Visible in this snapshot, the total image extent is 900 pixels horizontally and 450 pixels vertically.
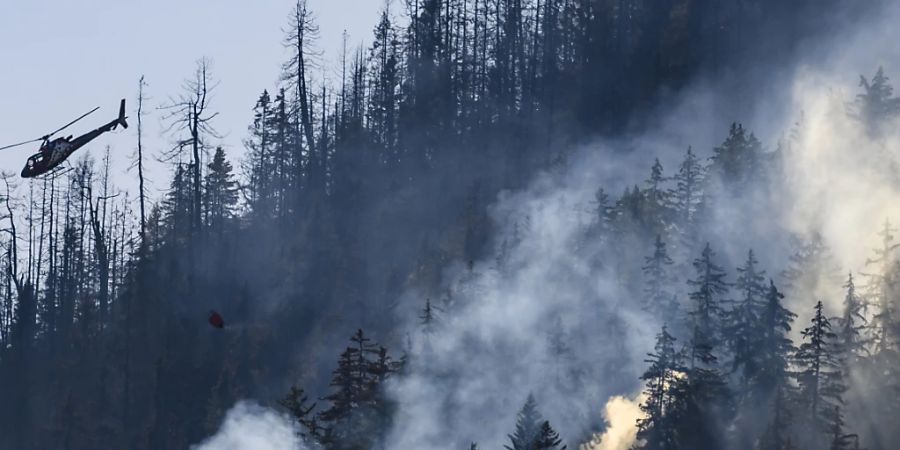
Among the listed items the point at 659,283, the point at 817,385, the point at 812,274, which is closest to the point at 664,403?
the point at 817,385

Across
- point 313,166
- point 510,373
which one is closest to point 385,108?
point 313,166

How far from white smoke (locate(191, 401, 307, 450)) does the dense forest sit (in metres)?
0.79

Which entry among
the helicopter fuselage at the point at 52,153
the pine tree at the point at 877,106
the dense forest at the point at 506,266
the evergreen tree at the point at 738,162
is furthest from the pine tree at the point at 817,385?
the helicopter fuselage at the point at 52,153

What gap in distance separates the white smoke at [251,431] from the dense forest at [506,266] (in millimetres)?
790

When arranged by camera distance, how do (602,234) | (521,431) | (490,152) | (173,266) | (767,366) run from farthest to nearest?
(490,152) < (173,266) < (602,234) < (767,366) < (521,431)

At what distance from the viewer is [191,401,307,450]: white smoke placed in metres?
58.3

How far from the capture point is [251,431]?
63.3m

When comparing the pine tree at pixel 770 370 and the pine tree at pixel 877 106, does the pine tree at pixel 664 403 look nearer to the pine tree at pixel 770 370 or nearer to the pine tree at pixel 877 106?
the pine tree at pixel 770 370

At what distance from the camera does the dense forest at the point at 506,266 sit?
2172 inches

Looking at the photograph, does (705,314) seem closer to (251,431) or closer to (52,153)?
(251,431)

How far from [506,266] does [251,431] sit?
1657 centimetres

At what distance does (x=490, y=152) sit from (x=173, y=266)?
22.7 m

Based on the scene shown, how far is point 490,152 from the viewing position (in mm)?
84938

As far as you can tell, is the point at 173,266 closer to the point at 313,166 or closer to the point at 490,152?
the point at 313,166
